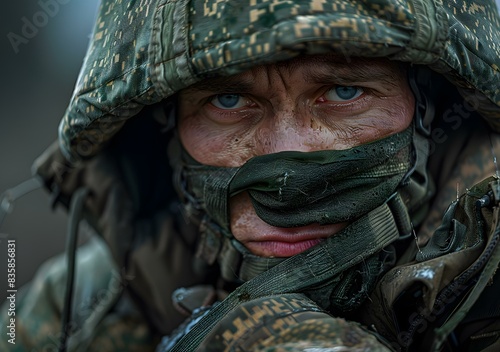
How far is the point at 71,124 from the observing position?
6.54 feet

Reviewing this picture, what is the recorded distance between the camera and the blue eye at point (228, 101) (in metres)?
1.87

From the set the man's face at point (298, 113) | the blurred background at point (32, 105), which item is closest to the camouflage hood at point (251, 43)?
the man's face at point (298, 113)

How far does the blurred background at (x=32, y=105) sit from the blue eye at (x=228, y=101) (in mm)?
3416

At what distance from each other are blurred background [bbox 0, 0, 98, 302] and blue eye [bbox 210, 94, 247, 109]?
342 cm

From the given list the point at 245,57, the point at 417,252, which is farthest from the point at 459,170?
the point at 245,57

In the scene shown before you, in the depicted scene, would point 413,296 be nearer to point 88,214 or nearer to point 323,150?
point 323,150

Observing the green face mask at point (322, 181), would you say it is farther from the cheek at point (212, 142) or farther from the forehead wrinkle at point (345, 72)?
the forehead wrinkle at point (345, 72)

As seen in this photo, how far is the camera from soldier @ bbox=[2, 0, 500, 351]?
155 cm

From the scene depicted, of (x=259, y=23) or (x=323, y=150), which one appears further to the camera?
(x=323, y=150)

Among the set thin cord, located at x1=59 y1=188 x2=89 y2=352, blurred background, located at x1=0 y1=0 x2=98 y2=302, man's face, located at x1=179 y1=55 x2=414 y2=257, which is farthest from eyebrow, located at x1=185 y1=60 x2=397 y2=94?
blurred background, located at x1=0 y1=0 x2=98 y2=302

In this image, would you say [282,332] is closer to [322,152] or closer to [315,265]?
[315,265]

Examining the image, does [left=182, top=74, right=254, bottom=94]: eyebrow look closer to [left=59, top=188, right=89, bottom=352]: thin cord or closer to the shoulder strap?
the shoulder strap

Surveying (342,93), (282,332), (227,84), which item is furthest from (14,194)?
(282,332)

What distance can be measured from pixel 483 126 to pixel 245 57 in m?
0.83
